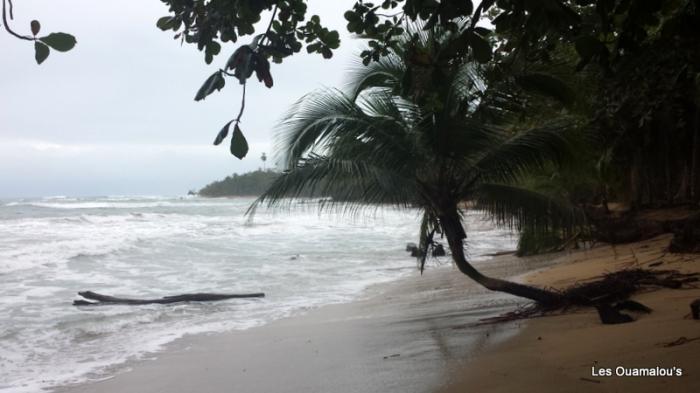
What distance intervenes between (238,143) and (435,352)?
330 cm

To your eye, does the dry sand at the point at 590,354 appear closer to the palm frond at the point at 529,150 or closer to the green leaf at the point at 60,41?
the palm frond at the point at 529,150

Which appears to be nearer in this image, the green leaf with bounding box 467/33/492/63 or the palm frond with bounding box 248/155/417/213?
the green leaf with bounding box 467/33/492/63

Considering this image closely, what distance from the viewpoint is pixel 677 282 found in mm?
6125

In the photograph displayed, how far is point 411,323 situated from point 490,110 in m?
2.61

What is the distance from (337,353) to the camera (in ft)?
18.4

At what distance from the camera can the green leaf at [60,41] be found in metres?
2.01

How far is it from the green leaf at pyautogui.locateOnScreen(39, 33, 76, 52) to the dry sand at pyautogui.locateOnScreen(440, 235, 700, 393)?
120 inches

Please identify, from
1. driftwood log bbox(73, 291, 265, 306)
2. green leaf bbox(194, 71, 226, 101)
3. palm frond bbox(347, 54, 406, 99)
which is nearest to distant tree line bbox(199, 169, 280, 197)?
driftwood log bbox(73, 291, 265, 306)

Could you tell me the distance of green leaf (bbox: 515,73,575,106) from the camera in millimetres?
5992

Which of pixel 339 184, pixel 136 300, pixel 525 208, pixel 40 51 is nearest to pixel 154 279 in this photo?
pixel 136 300

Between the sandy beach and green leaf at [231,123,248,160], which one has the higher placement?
green leaf at [231,123,248,160]

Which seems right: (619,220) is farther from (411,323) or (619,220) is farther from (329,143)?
(329,143)

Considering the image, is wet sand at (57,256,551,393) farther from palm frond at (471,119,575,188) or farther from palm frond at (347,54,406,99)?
palm frond at (347,54,406,99)

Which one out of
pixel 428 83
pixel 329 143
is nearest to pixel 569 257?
pixel 329 143
